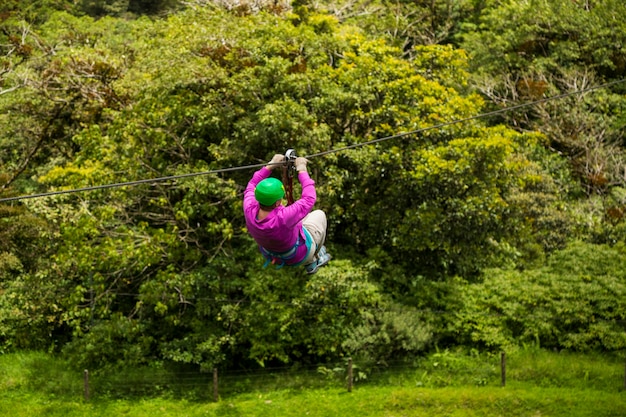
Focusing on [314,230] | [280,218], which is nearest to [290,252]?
[314,230]

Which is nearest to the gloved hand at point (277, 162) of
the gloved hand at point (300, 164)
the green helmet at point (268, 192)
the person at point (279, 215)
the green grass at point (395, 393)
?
the person at point (279, 215)

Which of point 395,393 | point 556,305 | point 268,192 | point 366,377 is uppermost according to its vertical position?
point 268,192

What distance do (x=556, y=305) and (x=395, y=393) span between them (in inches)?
128

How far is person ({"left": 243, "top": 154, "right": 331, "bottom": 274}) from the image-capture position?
4826mm

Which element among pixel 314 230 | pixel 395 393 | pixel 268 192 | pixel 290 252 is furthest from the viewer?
pixel 395 393

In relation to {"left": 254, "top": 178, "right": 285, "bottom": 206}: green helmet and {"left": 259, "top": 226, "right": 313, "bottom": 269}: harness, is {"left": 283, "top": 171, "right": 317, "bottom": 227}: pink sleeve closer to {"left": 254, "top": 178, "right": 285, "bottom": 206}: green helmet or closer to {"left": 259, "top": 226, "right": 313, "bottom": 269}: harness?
{"left": 254, "top": 178, "right": 285, "bottom": 206}: green helmet

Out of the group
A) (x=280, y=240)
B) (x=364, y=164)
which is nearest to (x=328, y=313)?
(x=364, y=164)

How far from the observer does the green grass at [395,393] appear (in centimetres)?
1122

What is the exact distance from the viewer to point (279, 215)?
4.89m

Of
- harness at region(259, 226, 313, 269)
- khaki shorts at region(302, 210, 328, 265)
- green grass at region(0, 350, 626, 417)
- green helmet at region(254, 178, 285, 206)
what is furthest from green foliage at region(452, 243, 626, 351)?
green helmet at region(254, 178, 285, 206)

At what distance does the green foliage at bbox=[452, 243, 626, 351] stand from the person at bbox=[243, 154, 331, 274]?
7924 mm

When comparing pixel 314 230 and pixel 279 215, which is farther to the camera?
pixel 314 230

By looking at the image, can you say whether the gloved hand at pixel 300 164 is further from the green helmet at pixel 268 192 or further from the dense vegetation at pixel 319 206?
the dense vegetation at pixel 319 206

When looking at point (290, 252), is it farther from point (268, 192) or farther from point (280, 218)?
point (268, 192)
